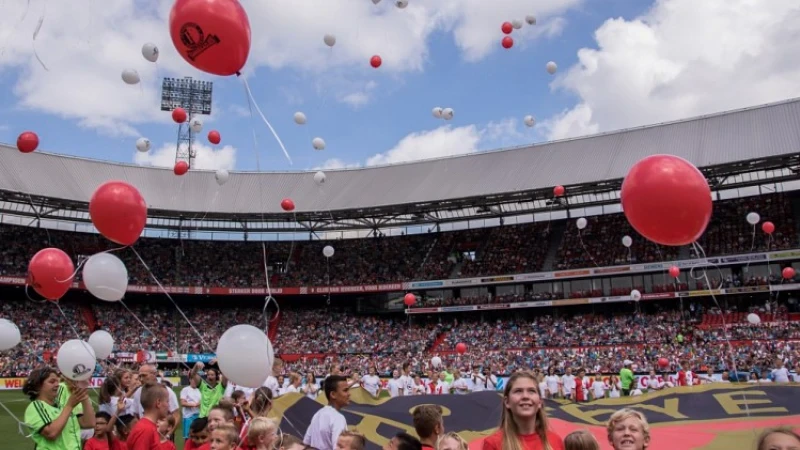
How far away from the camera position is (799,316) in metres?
31.1

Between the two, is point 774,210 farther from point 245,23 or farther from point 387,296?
point 245,23

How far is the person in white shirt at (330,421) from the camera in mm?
5375

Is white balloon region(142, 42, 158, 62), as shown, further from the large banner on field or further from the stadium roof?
the stadium roof

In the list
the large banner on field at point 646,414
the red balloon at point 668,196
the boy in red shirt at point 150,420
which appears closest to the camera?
the boy in red shirt at point 150,420

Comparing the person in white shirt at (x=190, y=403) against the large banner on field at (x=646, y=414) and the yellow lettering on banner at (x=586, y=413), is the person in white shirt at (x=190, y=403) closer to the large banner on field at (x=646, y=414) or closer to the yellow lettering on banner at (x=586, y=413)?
the large banner on field at (x=646, y=414)

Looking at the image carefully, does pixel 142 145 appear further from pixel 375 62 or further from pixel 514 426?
pixel 514 426

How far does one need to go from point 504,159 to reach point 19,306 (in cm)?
3236

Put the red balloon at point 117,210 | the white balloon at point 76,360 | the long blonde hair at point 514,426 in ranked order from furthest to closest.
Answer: the red balloon at point 117,210 < the white balloon at point 76,360 < the long blonde hair at point 514,426

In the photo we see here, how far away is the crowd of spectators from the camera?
117 feet

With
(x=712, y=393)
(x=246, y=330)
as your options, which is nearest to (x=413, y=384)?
(x=712, y=393)

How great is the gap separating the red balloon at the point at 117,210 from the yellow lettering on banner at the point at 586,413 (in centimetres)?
788

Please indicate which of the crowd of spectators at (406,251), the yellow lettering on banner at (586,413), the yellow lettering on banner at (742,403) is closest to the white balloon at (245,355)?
the yellow lettering on banner at (586,413)

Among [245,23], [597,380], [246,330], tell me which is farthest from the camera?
[597,380]

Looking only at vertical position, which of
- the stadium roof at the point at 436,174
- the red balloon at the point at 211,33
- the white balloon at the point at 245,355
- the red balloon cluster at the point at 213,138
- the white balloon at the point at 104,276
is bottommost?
the white balloon at the point at 245,355
